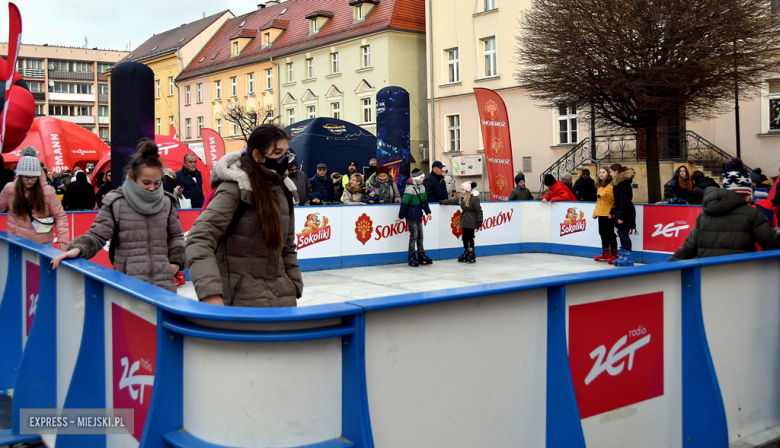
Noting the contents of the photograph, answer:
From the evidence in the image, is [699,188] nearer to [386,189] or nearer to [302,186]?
[386,189]

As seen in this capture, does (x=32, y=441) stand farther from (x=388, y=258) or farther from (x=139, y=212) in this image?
(x=388, y=258)

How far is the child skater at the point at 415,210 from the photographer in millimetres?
13703

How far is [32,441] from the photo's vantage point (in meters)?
4.31

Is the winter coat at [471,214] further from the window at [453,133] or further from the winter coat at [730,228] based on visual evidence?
the window at [453,133]

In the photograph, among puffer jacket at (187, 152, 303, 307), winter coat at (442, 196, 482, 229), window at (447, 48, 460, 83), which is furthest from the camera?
window at (447, 48, 460, 83)

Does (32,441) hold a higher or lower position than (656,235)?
lower

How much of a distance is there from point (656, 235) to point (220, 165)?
1243 centimetres

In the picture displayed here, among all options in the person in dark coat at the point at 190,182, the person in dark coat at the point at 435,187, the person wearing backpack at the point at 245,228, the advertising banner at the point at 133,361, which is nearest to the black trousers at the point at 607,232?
the person in dark coat at the point at 435,187

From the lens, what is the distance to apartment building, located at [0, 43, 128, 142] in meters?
97.1

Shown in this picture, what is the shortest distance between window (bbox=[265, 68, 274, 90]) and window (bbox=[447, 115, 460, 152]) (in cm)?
1745

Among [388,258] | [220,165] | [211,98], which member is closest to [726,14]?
[388,258]

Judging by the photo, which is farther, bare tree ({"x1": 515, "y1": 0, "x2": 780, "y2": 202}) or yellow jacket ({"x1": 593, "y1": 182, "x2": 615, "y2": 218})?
bare tree ({"x1": 515, "y1": 0, "x2": 780, "y2": 202})

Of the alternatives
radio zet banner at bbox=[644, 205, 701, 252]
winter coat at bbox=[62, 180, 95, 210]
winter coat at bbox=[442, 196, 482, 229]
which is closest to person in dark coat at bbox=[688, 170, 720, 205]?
radio zet banner at bbox=[644, 205, 701, 252]

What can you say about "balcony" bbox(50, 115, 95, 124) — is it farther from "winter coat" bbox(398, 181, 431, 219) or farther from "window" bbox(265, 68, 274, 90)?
"winter coat" bbox(398, 181, 431, 219)
